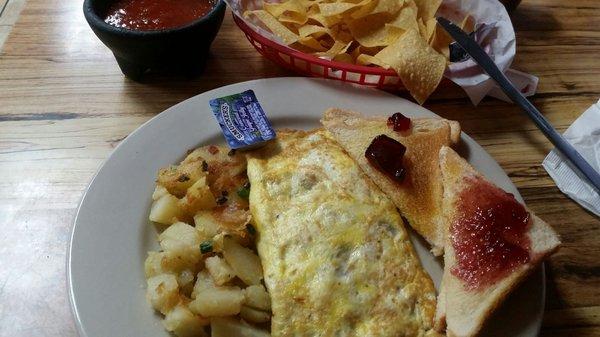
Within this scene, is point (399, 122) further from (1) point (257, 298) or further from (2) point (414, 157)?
(1) point (257, 298)

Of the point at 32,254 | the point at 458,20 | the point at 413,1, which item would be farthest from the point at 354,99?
the point at 32,254

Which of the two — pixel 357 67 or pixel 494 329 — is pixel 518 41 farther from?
pixel 494 329

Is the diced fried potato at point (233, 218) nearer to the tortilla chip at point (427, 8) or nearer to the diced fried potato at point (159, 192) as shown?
the diced fried potato at point (159, 192)

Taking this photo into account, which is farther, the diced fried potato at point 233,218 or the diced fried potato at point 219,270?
the diced fried potato at point 233,218

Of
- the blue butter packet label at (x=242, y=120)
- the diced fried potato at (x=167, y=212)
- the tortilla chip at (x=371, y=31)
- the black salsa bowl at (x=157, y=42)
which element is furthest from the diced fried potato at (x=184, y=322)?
the tortilla chip at (x=371, y=31)

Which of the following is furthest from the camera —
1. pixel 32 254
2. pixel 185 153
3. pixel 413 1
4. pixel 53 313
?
pixel 413 1

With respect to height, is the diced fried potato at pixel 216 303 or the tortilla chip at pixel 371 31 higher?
the tortilla chip at pixel 371 31

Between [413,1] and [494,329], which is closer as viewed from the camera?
[494,329]

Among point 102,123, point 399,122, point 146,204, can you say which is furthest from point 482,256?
point 102,123
